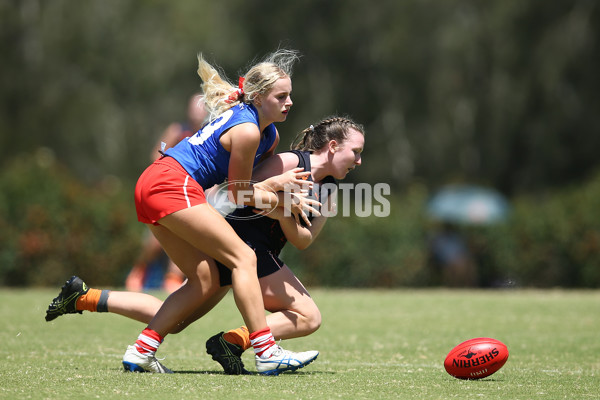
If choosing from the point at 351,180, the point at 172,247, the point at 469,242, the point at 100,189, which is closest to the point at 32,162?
the point at 100,189

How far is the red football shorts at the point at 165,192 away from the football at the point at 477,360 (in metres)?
1.88

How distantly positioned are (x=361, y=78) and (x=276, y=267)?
2188 cm

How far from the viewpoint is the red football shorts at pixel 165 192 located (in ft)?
16.0

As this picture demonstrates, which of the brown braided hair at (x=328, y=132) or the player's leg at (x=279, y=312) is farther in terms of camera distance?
the brown braided hair at (x=328, y=132)

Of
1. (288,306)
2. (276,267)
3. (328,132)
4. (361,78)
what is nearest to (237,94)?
(328,132)

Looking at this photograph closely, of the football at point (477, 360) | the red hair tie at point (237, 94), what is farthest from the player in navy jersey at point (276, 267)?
the football at point (477, 360)

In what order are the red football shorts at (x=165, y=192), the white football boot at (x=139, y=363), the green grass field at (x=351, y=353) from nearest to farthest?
the green grass field at (x=351, y=353)
the red football shorts at (x=165, y=192)
the white football boot at (x=139, y=363)

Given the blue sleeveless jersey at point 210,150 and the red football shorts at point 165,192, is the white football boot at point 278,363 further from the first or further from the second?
the blue sleeveless jersey at point 210,150

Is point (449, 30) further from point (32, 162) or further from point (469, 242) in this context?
point (32, 162)

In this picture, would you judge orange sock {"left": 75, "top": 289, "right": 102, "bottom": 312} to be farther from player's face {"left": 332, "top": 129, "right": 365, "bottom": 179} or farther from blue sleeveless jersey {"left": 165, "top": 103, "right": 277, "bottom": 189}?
player's face {"left": 332, "top": 129, "right": 365, "bottom": 179}

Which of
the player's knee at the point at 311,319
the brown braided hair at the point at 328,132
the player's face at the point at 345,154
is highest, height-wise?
the brown braided hair at the point at 328,132

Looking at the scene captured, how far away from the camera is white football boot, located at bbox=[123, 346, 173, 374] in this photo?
16.4ft

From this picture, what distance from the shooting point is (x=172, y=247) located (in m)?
5.13

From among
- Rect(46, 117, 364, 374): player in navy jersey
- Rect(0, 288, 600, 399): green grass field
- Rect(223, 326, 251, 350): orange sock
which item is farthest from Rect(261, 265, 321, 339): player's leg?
Rect(0, 288, 600, 399): green grass field
